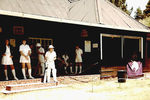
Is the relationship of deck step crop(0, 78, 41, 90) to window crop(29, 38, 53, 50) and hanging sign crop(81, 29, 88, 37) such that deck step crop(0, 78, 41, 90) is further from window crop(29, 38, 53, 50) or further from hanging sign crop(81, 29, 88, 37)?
hanging sign crop(81, 29, 88, 37)

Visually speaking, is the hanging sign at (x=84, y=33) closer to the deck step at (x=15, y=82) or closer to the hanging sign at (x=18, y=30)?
the hanging sign at (x=18, y=30)

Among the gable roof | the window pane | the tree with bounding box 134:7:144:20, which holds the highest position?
the tree with bounding box 134:7:144:20

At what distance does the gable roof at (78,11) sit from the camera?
1191cm

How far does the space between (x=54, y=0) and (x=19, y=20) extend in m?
5.07

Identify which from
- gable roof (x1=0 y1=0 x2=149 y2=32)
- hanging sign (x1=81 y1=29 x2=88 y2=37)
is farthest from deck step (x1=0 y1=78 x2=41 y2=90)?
hanging sign (x1=81 y1=29 x2=88 y2=37)

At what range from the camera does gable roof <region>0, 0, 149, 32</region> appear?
11.9 meters

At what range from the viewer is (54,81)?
9.07 m

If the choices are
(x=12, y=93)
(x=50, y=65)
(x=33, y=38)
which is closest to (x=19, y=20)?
(x=33, y=38)

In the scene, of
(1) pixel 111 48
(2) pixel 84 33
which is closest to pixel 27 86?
(2) pixel 84 33

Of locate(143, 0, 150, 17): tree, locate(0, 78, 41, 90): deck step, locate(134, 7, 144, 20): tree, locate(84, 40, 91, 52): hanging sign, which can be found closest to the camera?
locate(0, 78, 41, 90): deck step

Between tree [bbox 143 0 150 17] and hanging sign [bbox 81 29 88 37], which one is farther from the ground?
tree [bbox 143 0 150 17]

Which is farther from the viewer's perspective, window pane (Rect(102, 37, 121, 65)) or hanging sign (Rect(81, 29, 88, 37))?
window pane (Rect(102, 37, 121, 65))

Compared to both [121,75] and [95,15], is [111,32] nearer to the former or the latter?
[95,15]

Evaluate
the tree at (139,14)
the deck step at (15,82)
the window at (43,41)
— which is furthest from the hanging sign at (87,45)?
the tree at (139,14)
